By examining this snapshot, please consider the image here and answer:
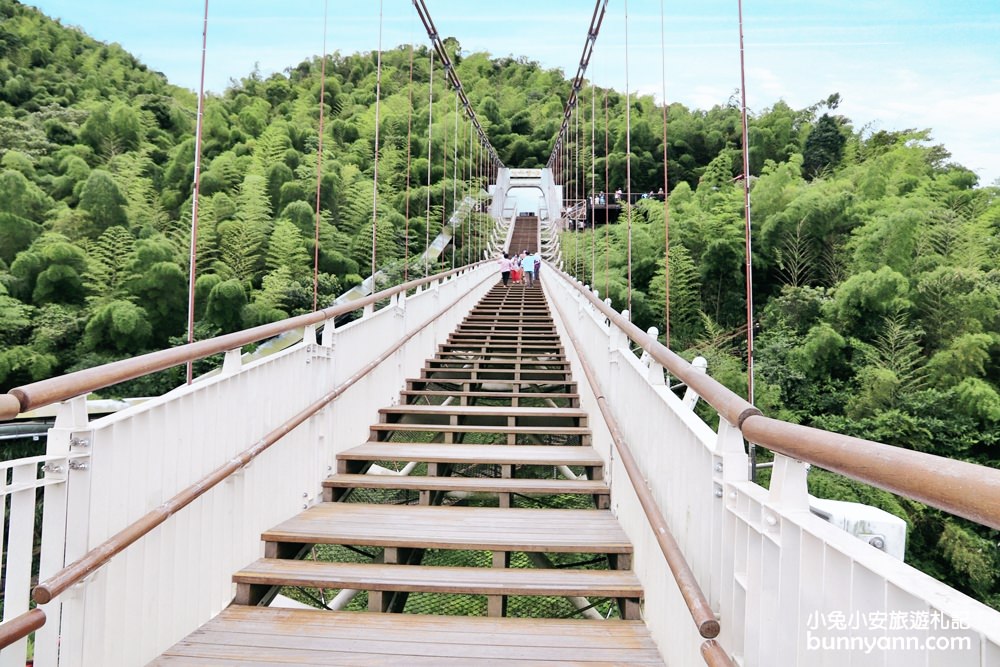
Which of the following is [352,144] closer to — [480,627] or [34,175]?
[34,175]

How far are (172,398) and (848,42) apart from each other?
3333cm

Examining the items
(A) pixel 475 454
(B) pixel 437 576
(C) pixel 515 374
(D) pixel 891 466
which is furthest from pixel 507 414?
(D) pixel 891 466

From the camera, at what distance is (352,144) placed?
33.5 meters

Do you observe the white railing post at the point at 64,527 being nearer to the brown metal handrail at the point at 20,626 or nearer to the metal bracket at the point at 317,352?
the brown metal handrail at the point at 20,626

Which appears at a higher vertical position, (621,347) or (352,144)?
(352,144)

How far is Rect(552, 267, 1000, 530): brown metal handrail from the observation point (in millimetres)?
710

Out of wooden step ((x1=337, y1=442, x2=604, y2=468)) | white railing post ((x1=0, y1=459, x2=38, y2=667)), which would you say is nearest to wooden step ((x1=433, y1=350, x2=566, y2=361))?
wooden step ((x1=337, y1=442, x2=604, y2=468))

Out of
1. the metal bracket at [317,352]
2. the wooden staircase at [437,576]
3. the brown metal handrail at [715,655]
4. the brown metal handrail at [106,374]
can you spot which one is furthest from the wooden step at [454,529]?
the brown metal handrail at [715,655]

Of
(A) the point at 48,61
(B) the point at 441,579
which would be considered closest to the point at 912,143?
(B) the point at 441,579

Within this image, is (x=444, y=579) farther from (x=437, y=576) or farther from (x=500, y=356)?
(x=500, y=356)

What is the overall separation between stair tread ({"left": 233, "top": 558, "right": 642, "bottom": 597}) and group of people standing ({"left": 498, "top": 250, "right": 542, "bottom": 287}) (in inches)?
543

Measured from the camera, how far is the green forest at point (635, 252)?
13977mm

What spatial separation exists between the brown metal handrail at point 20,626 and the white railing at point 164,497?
0.06 metres

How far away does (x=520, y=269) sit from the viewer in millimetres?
18734
